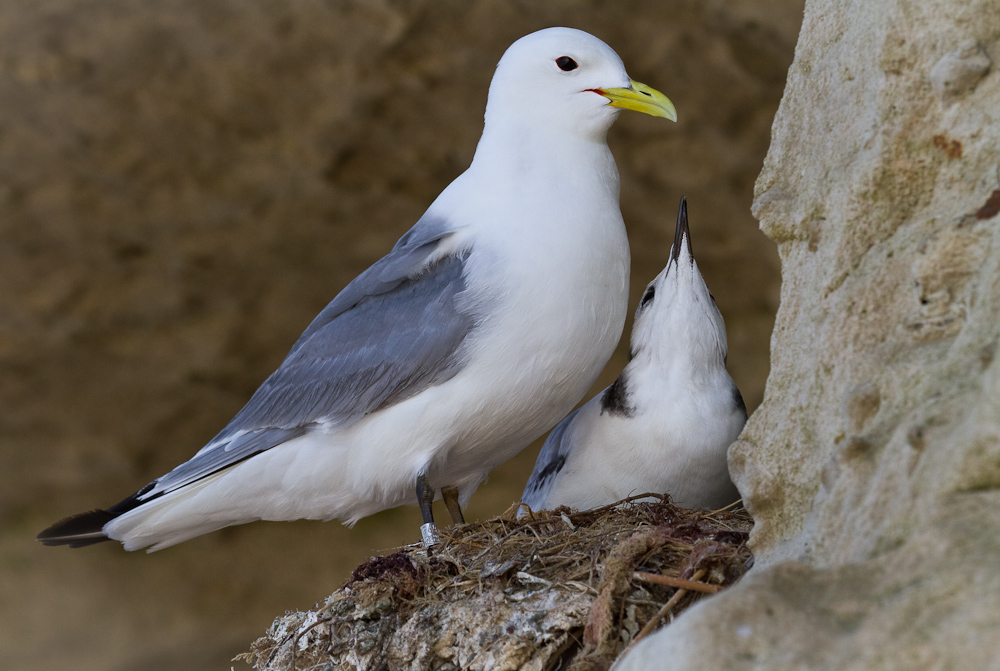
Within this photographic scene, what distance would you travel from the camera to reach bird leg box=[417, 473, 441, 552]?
7.20 feet

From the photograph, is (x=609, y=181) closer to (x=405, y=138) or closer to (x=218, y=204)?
(x=405, y=138)

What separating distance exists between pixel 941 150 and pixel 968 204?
0.11 meters

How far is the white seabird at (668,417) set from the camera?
238 centimetres

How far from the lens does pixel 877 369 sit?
1.29 metres

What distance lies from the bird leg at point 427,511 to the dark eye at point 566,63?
981 millimetres

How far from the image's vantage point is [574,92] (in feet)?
7.77

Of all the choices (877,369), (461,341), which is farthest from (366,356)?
(877,369)

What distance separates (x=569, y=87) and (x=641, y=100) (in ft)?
0.57

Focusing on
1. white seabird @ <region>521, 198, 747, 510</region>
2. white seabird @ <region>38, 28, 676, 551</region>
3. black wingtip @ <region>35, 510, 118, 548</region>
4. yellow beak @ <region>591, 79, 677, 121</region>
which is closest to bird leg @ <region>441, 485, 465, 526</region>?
white seabird @ <region>38, 28, 676, 551</region>

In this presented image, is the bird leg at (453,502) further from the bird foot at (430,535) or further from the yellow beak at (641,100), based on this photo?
the yellow beak at (641,100)

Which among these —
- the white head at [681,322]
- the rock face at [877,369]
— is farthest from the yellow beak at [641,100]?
the rock face at [877,369]

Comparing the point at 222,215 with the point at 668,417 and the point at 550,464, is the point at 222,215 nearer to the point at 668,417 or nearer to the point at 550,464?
the point at 550,464

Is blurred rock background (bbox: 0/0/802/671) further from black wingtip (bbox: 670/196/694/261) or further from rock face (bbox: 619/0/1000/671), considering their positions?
rock face (bbox: 619/0/1000/671)

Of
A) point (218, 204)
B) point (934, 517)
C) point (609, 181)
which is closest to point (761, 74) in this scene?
point (609, 181)
